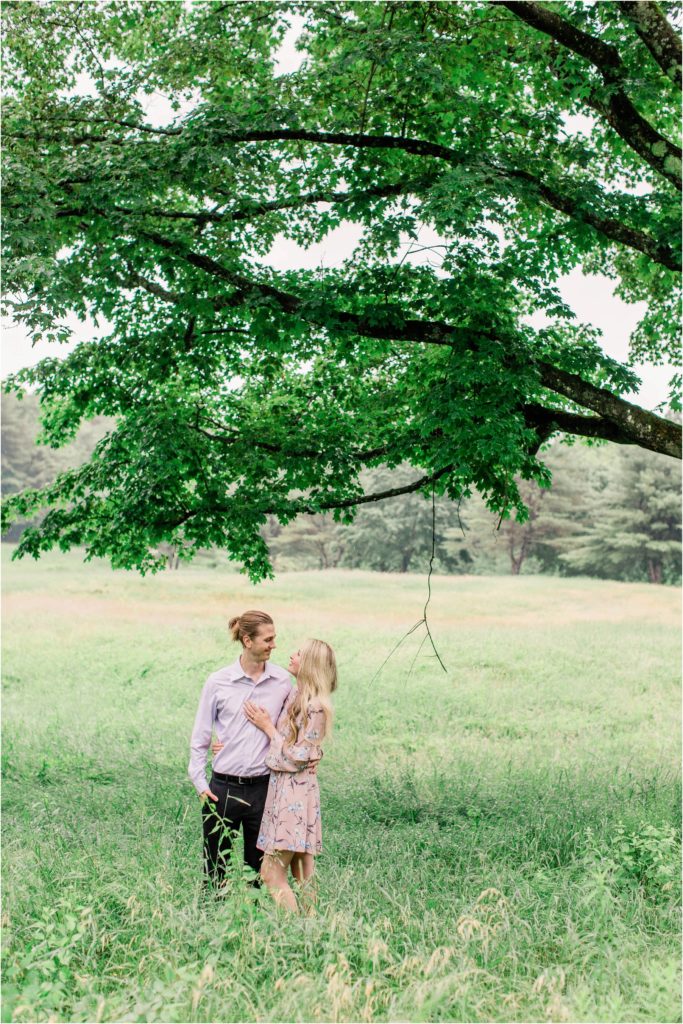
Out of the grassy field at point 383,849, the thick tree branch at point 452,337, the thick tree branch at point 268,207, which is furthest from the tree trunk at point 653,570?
the thick tree branch at point 268,207

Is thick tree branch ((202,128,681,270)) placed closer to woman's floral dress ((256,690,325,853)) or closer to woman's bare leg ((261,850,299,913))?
woman's floral dress ((256,690,325,853))

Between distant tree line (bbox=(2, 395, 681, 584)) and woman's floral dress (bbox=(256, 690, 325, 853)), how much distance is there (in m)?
46.9

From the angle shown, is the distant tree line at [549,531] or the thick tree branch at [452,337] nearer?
the thick tree branch at [452,337]

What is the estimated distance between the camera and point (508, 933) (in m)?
4.82

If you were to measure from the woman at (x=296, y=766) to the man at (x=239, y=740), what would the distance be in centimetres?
11

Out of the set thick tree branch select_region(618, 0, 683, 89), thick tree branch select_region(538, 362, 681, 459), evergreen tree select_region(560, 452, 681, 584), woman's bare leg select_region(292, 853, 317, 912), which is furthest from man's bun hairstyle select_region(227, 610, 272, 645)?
evergreen tree select_region(560, 452, 681, 584)

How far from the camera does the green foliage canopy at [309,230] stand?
7723 mm

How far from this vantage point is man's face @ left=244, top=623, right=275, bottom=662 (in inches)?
206

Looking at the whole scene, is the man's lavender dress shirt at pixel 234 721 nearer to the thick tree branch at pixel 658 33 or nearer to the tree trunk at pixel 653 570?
the thick tree branch at pixel 658 33

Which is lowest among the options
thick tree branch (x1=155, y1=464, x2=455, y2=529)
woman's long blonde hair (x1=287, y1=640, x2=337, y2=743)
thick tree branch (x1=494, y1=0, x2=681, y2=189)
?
woman's long blonde hair (x1=287, y1=640, x2=337, y2=743)

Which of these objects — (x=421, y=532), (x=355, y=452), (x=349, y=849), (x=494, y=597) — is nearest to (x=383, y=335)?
(x=355, y=452)

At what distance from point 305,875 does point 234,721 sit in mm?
1170

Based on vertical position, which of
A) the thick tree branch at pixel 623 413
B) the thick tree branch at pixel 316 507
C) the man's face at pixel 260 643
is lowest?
the man's face at pixel 260 643

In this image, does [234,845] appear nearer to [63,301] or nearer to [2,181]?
[63,301]
